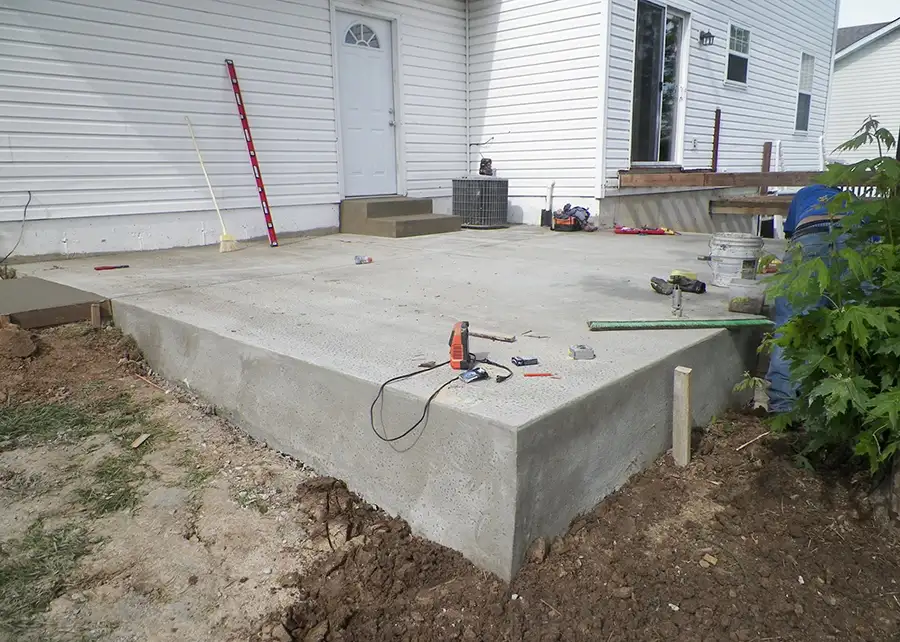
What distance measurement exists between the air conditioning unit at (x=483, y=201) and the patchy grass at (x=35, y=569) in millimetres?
6140

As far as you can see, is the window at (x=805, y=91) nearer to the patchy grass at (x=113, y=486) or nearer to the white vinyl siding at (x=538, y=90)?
the white vinyl siding at (x=538, y=90)

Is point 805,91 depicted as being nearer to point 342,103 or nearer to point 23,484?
point 342,103

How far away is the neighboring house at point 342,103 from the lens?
538 cm

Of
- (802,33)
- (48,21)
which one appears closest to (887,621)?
(48,21)

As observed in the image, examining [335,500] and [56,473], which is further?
[56,473]

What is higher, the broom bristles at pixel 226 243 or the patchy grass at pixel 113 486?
the broom bristles at pixel 226 243

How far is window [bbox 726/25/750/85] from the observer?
10188 millimetres

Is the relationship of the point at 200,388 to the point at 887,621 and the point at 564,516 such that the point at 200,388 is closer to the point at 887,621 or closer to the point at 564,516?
the point at 564,516

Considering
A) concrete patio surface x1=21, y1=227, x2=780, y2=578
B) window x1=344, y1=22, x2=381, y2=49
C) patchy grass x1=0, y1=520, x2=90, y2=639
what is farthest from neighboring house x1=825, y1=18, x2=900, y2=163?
patchy grass x1=0, y1=520, x2=90, y2=639

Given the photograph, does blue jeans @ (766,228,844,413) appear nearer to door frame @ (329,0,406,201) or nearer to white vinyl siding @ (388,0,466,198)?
door frame @ (329,0,406,201)

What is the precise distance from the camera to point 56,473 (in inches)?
105

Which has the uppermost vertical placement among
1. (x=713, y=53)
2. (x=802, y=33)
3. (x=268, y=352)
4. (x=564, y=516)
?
(x=802, y=33)

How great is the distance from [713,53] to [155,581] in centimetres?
1014

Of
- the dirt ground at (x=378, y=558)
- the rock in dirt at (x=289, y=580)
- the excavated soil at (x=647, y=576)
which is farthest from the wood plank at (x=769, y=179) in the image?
the rock in dirt at (x=289, y=580)
